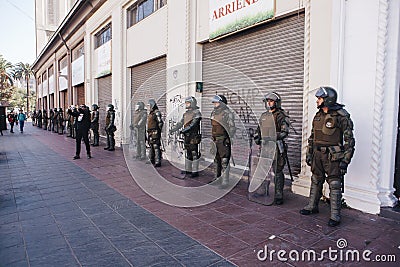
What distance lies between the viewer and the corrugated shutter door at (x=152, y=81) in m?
10.3

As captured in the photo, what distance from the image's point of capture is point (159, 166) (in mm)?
8438

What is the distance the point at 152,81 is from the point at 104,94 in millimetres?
5669

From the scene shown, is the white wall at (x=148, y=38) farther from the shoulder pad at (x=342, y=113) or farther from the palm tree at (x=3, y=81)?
the palm tree at (x=3, y=81)

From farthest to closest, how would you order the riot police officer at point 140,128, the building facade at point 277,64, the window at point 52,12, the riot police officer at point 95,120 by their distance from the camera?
the window at point 52,12 < the riot police officer at point 95,120 < the riot police officer at point 140,128 < the building facade at point 277,64

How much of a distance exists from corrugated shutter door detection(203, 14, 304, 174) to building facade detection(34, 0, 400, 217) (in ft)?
0.07

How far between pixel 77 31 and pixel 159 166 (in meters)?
15.0

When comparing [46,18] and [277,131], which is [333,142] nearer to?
[277,131]

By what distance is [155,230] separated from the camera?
397cm

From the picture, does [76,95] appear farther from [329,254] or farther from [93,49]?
[329,254]

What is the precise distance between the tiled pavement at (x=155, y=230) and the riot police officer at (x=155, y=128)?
239 centimetres

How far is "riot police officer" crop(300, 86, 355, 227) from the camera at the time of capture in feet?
13.0

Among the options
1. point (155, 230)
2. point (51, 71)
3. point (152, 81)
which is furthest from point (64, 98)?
point (155, 230)

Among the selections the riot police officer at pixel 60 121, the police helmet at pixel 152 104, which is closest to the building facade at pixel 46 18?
the riot police officer at pixel 60 121

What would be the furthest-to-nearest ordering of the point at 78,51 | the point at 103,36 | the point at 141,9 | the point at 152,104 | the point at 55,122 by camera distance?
the point at 55,122, the point at 78,51, the point at 103,36, the point at 141,9, the point at 152,104
